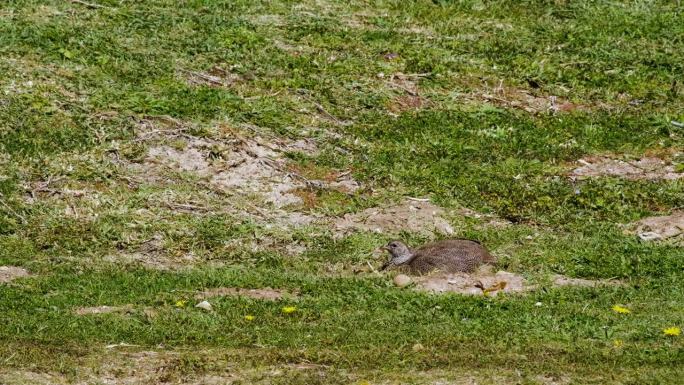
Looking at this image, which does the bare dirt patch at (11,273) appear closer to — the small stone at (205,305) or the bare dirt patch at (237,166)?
the small stone at (205,305)

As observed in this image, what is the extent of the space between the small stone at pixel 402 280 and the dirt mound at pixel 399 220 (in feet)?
5.48

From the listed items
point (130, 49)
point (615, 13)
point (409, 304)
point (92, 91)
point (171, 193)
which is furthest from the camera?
point (615, 13)

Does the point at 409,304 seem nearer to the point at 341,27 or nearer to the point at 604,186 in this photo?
the point at 604,186

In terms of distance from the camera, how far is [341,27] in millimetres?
18875

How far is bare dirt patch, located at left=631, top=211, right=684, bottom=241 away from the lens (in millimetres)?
12625

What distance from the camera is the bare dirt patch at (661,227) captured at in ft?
41.4

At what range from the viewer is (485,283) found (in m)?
11.3

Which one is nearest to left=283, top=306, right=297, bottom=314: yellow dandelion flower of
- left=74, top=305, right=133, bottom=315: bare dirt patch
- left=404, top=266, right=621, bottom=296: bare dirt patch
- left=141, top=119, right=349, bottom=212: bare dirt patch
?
left=74, top=305, right=133, bottom=315: bare dirt patch

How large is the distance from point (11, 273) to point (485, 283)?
4.15m

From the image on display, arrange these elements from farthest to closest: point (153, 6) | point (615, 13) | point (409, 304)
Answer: point (615, 13)
point (153, 6)
point (409, 304)

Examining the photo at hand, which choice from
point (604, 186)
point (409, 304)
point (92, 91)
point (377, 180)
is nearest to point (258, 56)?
point (92, 91)

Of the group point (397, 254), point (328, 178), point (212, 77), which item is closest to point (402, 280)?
point (397, 254)

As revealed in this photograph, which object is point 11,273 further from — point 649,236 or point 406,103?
point 406,103

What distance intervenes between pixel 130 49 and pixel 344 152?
363 centimetres
